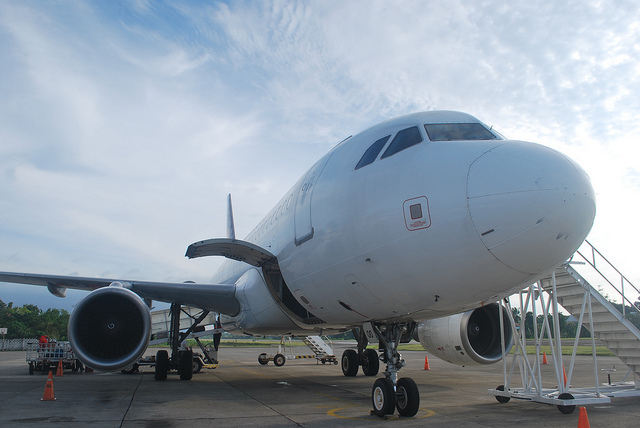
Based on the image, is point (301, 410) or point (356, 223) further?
point (301, 410)

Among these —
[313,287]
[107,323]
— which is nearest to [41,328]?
[107,323]

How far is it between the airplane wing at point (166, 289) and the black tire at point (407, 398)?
631 cm

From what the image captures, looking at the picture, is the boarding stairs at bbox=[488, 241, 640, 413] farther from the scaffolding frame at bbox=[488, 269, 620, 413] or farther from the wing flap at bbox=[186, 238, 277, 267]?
the wing flap at bbox=[186, 238, 277, 267]

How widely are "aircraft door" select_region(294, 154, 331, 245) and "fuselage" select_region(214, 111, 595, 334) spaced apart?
39mm

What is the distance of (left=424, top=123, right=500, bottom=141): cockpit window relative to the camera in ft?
19.5

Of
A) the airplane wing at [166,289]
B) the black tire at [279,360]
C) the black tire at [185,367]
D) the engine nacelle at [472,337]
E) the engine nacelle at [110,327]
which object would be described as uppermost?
the airplane wing at [166,289]

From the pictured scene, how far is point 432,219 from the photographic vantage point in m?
5.20

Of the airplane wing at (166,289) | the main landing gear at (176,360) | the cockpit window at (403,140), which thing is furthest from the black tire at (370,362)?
the cockpit window at (403,140)

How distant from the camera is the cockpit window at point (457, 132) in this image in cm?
595

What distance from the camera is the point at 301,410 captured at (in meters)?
7.76

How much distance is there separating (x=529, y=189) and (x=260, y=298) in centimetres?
702

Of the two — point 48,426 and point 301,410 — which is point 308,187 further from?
point 48,426

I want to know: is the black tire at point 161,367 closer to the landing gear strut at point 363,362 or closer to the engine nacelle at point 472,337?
the landing gear strut at point 363,362

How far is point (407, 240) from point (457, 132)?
1596 millimetres
